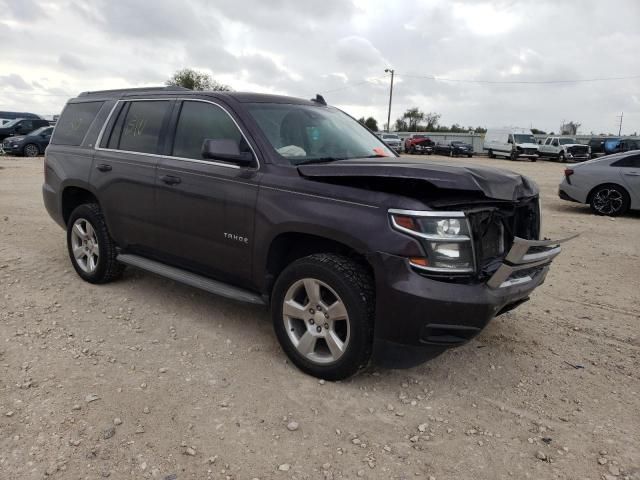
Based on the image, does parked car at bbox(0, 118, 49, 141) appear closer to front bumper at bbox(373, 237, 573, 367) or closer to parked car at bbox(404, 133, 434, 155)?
parked car at bbox(404, 133, 434, 155)

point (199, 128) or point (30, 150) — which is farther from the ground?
point (30, 150)

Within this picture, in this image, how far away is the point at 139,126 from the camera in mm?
4535

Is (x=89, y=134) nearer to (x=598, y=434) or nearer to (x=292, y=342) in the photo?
(x=292, y=342)

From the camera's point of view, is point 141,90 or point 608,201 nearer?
point 141,90

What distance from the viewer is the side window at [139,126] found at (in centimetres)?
434

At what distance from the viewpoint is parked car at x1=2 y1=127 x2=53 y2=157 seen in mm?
22953

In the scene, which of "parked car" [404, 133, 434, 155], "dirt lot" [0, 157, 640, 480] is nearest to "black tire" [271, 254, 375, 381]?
"dirt lot" [0, 157, 640, 480]

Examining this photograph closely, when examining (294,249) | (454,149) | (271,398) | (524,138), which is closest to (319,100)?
(294,249)

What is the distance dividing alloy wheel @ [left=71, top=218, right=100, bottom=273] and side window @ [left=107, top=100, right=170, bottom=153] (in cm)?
85

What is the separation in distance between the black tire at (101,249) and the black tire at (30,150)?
21.4 m

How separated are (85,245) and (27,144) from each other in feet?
70.5

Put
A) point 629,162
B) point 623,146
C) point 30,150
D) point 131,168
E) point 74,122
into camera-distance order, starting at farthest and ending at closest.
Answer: point 623,146 < point 30,150 < point 629,162 < point 74,122 < point 131,168

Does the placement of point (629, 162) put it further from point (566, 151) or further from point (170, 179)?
point (566, 151)

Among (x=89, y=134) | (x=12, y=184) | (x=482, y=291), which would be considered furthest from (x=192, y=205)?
(x=12, y=184)
